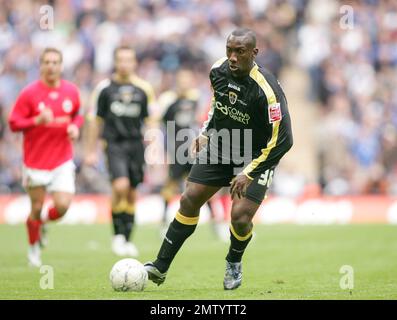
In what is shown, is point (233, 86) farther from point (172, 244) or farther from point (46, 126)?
point (46, 126)

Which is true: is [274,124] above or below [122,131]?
below

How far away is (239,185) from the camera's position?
9.48m

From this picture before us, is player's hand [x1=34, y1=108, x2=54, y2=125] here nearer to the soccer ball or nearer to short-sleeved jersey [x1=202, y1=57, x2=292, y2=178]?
short-sleeved jersey [x1=202, y1=57, x2=292, y2=178]

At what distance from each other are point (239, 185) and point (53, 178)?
13.9 ft

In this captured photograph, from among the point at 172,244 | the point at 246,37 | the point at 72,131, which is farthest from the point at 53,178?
the point at 246,37

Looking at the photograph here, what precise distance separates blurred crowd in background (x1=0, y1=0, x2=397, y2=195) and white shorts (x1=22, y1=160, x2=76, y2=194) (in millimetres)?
8804

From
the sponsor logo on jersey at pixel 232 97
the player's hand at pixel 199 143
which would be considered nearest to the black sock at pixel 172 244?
the player's hand at pixel 199 143

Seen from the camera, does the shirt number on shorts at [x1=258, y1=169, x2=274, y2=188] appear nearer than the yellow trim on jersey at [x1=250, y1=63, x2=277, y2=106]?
No

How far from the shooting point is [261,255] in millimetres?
14016

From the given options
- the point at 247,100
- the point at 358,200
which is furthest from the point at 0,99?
the point at 247,100

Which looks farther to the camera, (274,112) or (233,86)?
(233,86)

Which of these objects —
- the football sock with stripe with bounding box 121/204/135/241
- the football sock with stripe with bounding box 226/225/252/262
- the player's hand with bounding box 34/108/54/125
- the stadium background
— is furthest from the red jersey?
the stadium background

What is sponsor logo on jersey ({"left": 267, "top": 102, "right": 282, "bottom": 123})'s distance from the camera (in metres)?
9.52

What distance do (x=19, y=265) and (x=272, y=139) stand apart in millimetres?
4733
